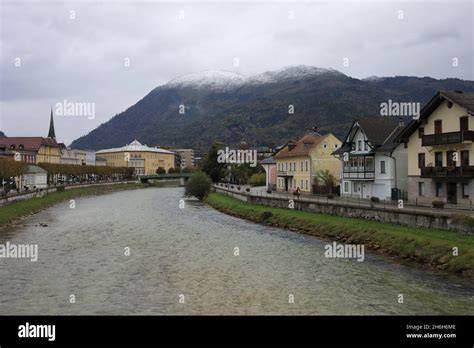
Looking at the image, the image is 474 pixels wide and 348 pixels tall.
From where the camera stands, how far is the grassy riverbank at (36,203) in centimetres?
5174

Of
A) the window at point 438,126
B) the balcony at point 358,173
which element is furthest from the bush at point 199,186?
the window at point 438,126

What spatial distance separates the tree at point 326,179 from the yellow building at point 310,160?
4.55ft

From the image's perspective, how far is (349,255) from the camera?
102ft

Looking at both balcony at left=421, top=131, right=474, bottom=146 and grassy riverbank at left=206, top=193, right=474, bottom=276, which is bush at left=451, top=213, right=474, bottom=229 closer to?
grassy riverbank at left=206, top=193, right=474, bottom=276

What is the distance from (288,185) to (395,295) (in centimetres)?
6178

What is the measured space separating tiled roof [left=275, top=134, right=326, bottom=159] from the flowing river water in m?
34.9

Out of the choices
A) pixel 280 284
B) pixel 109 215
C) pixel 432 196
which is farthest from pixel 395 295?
pixel 109 215

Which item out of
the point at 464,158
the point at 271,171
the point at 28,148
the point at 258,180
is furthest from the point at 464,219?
the point at 28,148

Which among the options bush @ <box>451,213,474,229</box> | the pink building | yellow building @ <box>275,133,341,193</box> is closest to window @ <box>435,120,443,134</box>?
bush @ <box>451,213,474,229</box>

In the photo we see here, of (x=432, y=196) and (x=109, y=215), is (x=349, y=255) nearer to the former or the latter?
(x=432, y=196)

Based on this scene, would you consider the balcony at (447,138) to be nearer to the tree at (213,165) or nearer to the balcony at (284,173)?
the balcony at (284,173)

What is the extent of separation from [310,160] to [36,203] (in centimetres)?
4027
